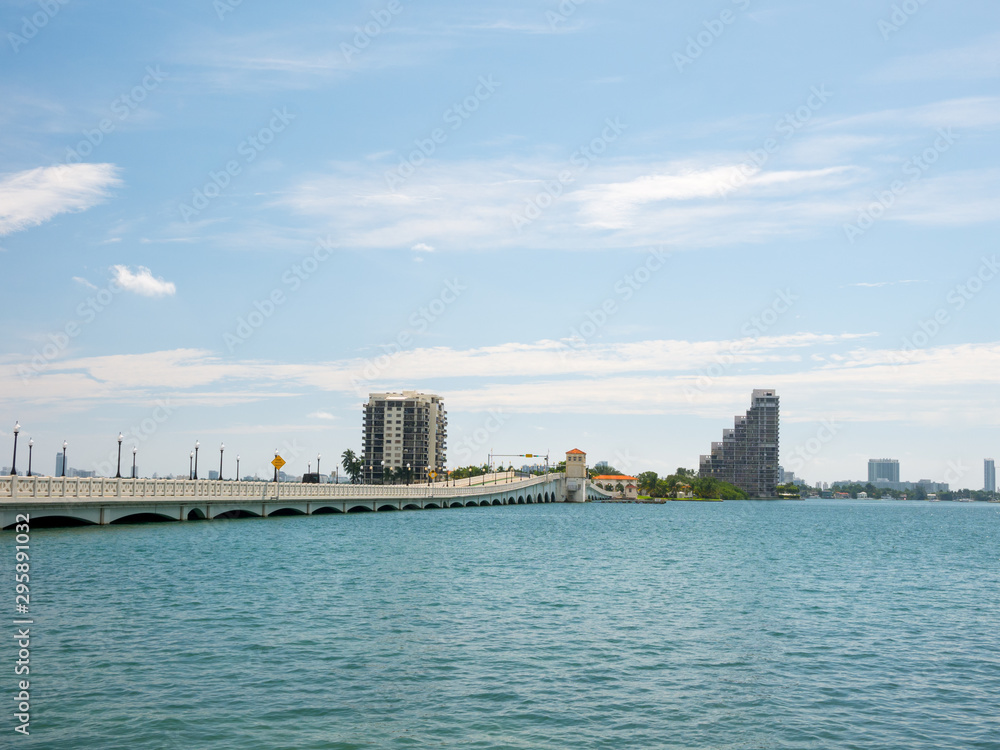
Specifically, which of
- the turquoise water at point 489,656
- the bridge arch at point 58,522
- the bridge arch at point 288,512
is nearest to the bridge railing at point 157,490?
the bridge arch at point 58,522

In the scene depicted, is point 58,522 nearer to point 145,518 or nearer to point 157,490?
point 157,490

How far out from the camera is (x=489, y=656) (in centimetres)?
2514

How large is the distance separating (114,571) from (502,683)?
26.3 meters

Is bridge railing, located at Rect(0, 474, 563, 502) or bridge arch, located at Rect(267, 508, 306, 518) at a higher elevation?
bridge railing, located at Rect(0, 474, 563, 502)

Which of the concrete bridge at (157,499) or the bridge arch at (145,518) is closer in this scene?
the concrete bridge at (157,499)

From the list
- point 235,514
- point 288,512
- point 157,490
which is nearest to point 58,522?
point 157,490

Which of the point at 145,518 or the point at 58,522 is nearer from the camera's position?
the point at 58,522

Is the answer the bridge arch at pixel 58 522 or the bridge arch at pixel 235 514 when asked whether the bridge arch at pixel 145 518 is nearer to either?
the bridge arch at pixel 58 522

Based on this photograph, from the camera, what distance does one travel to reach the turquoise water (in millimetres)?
18109

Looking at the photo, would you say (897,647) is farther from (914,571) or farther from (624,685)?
(914,571)

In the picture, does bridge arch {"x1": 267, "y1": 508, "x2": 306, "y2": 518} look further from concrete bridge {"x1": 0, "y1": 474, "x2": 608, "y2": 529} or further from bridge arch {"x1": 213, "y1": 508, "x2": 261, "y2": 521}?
bridge arch {"x1": 213, "y1": 508, "x2": 261, "y2": 521}

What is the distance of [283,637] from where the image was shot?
2700 centimetres

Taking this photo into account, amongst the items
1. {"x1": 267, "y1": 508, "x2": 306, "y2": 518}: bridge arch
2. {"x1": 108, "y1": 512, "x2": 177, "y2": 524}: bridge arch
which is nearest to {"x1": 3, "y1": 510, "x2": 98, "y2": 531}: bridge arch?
{"x1": 108, "y1": 512, "x2": 177, "y2": 524}: bridge arch

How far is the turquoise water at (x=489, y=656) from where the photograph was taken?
18.1m
